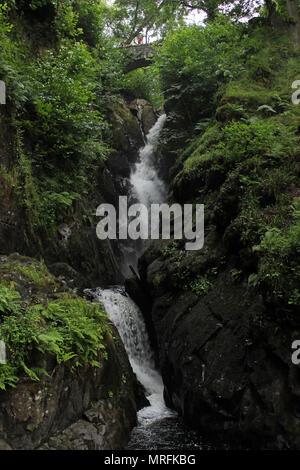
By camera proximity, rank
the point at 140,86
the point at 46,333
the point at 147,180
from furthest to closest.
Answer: the point at 140,86, the point at 147,180, the point at 46,333

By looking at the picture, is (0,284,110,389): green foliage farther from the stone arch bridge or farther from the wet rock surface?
the stone arch bridge

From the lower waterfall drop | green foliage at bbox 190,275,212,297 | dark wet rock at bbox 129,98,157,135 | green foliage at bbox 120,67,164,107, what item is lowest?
the lower waterfall drop

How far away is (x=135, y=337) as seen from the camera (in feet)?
28.6

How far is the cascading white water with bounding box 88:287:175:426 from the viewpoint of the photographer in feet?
26.4

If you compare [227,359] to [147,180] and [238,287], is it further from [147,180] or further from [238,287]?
[147,180]

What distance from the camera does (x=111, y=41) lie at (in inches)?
797

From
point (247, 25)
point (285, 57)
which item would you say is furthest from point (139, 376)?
point (247, 25)

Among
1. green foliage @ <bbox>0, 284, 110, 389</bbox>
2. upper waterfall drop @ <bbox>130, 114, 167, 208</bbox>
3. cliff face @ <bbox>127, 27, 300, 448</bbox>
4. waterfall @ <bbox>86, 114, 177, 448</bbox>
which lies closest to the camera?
green foliage @ <bbox>0, 284, 110, 389</bbox>

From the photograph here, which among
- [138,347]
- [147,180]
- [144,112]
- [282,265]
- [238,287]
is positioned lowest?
[138,347]

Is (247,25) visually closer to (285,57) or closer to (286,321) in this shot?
(285,57)

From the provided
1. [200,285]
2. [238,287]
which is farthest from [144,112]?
[238,287]

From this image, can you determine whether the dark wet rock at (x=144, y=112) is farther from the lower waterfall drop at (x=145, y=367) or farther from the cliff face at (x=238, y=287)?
the cliff face at (x=238, y=287)

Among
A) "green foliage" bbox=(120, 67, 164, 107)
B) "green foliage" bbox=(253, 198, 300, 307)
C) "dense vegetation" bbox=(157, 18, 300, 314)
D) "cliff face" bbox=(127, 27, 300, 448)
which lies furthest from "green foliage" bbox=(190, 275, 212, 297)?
"green foliage" bbox=(120, 67, 164, 107)

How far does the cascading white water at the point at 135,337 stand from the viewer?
8.05 meters
